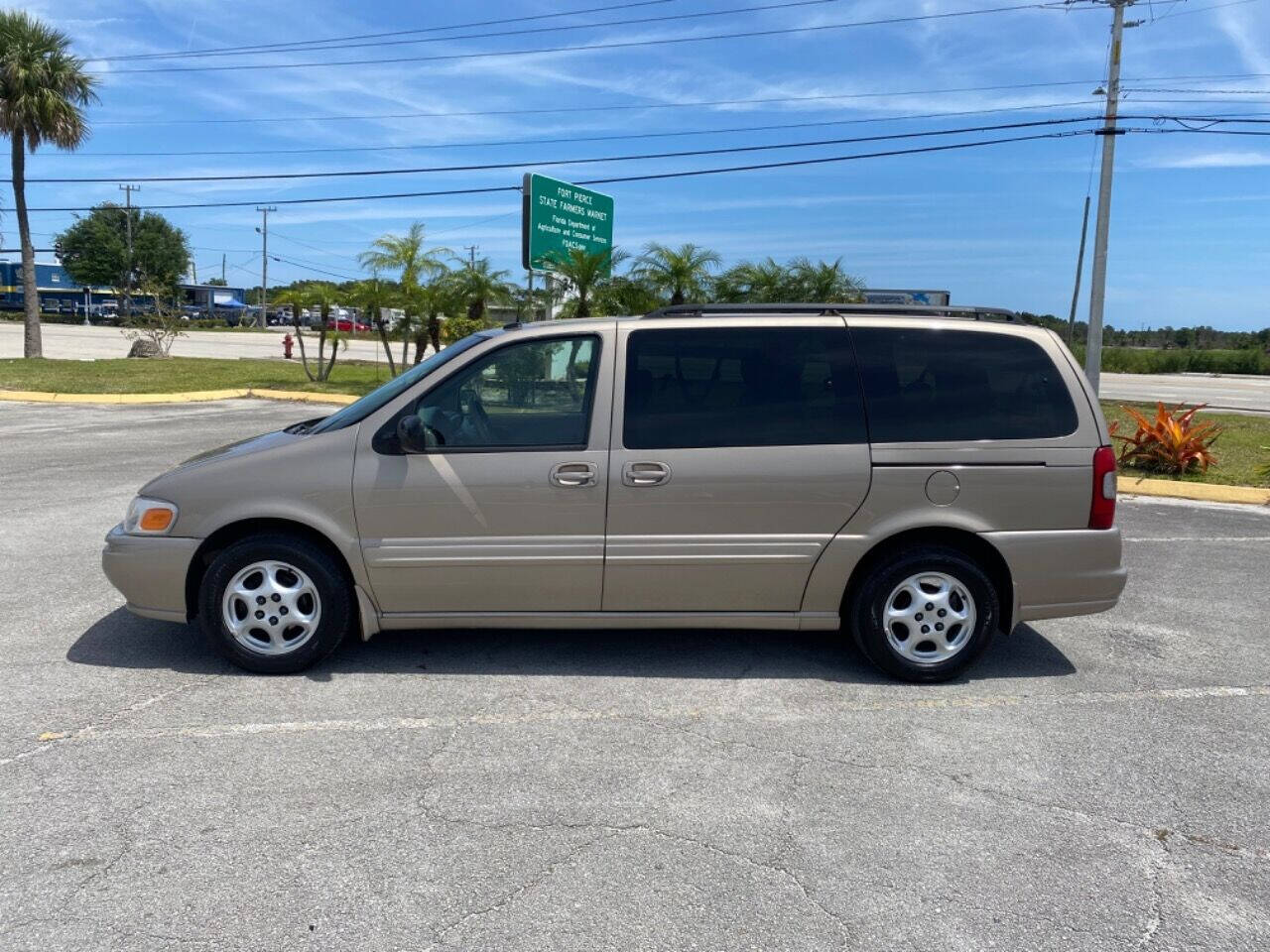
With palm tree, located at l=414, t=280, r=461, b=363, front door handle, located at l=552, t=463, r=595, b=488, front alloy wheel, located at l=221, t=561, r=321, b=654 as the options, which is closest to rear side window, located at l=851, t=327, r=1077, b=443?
front door handle, located at l=552, t=463, r=595, b=488

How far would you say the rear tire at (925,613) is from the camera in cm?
479

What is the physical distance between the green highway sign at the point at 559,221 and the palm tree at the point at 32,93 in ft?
52.0

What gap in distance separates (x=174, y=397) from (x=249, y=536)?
17.4 m

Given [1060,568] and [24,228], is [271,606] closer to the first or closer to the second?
[1060,568]

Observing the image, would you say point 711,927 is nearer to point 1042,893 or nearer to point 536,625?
point 1042,893

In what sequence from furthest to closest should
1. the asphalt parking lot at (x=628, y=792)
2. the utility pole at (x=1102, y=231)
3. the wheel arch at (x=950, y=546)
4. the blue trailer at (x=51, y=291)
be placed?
the blue trailer at (x=51, y=291), the utility pole at (x=1102, y=231), the wheel arch at (x=950, y=546), the asphalt parking lot at (x=628, y=792)

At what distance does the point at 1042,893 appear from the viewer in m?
3.10

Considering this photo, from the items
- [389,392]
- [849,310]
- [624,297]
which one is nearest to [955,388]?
[849,310]

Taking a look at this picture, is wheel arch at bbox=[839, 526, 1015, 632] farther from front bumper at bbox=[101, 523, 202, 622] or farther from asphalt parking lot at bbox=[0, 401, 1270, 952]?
front bumper at bbox=[101, 523, 202, 622]

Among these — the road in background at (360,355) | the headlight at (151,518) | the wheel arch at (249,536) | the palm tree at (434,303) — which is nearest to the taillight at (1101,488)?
the wheel arch at (249,536)

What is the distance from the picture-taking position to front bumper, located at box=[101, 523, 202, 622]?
473 centimetres

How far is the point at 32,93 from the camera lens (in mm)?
26500

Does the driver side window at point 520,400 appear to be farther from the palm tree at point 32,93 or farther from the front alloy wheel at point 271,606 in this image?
the palm tree at point 32,93

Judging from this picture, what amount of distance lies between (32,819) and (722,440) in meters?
3.12
